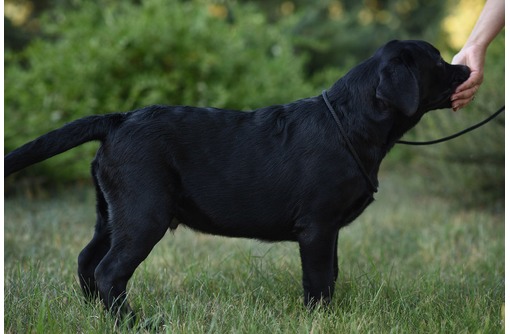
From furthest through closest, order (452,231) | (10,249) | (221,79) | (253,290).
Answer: (221,79) → (452,231) → (10,249) → (253,290)

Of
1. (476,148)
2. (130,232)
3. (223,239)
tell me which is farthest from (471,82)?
(476,148)

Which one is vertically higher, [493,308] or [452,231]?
[452,231]

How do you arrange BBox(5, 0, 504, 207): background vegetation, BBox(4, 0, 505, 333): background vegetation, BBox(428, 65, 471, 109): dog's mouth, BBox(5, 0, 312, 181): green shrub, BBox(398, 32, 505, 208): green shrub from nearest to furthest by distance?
1. BBox(4, 0, 505, 333): background vegetation
2. BBox(428, 65, 471, 109): dog's mouth
3. BBox(398, 32, 505, 208): green shrub
4. BBox(5, 0, 504, 207): background vegetation
5. BBox(5, 0, 312, 181): green shrub

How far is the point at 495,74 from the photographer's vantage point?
6.05 m

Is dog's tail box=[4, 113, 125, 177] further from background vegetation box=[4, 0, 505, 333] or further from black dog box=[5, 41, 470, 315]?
background vegetation box=[4, 0, 505, 333]

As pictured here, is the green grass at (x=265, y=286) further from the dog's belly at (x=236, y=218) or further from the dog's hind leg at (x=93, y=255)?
the dog's belly at (x=236, y=218)

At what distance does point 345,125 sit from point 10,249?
2803mm

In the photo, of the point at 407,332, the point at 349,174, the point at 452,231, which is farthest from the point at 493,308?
the point at 452,231

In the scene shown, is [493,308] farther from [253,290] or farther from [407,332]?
[253,290]

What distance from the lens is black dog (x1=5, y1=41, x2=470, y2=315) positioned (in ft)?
8.97

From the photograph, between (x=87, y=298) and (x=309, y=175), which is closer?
(x=309, y=175)

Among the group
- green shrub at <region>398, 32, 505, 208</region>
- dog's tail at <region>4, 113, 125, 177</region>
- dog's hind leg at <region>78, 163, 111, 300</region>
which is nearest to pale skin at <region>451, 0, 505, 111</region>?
dog's tail at <region>4, 113, 125, 177</region>

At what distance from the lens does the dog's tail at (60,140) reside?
2697mm

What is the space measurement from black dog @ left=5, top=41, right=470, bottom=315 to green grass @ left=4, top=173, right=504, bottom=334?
0.20 m
